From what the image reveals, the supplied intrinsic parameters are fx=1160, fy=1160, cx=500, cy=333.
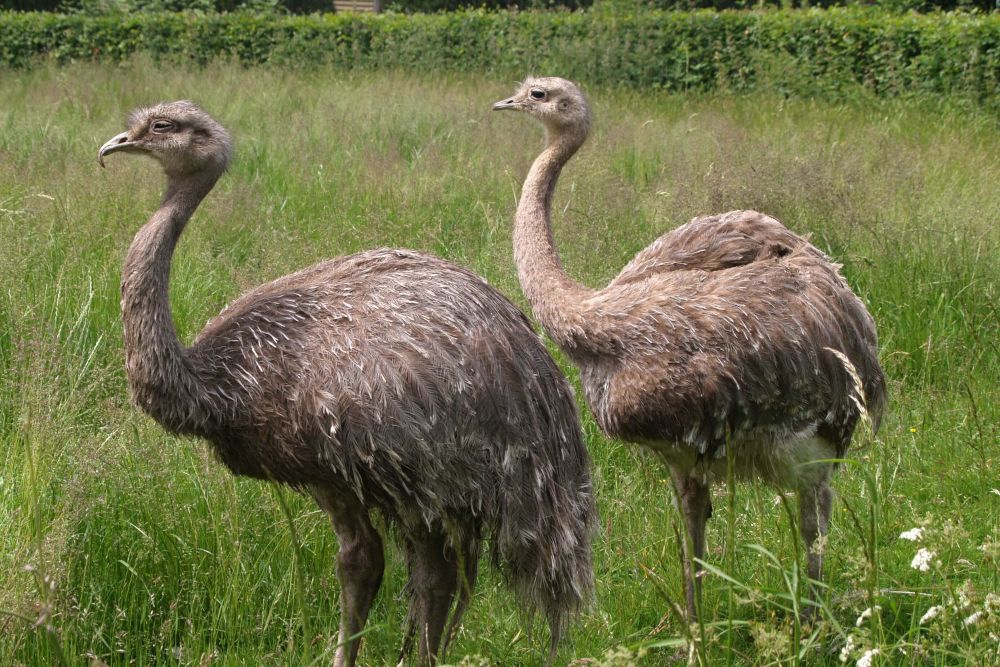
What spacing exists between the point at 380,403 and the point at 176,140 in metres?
1.07

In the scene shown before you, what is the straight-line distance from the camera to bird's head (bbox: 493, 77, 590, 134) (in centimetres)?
482

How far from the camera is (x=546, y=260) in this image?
4.23 meters

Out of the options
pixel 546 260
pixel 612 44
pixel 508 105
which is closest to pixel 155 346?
pixel 546 260

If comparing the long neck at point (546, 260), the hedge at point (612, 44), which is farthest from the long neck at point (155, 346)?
the hedge at point (612, 44)

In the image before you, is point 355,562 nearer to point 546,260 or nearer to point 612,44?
point 546,260

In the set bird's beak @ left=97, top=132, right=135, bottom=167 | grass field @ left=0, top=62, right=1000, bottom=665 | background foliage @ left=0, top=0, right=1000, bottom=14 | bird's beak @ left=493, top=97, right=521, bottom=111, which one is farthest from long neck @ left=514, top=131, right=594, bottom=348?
background foliage @ left=0, top=0, right=1000, bottom=14

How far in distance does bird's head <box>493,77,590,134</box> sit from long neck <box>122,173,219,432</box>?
201 cm

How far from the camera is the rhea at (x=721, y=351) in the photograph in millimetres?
3736

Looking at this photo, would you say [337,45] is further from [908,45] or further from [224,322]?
[224,322]

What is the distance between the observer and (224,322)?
348 cm

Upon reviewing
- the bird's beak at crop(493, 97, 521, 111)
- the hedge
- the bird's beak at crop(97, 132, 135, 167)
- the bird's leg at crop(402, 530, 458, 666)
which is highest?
the bird's beak at crop(97, 132, 135, 167)

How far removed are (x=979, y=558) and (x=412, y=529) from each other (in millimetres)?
2155

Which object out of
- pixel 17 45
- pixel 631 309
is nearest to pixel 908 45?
pixel 631 309

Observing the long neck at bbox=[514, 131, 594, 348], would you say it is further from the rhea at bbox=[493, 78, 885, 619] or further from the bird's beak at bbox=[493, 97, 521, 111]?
the bird's beak at bbox=[493, 97, 521, 111]
